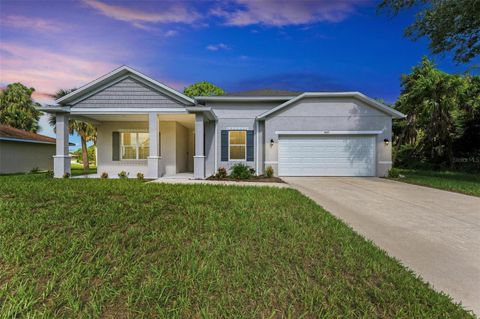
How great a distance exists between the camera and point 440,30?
10414mm

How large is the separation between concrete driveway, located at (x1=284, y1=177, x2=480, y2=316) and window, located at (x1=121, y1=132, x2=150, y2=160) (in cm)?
931

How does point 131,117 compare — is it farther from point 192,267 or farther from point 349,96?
point 349,96

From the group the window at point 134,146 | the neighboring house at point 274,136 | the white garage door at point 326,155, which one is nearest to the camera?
the neighboring house at point 274,136

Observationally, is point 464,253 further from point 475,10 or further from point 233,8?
point 475,10

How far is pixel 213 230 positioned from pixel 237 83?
22029 millimetres

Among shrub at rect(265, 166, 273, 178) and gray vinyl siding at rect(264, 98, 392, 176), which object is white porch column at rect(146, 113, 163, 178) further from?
gray vinyl siding at rect(264, 98, 392, 176)

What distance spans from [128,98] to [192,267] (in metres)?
9.85

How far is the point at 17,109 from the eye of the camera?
84.2 ft

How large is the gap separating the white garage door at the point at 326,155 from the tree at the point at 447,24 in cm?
571

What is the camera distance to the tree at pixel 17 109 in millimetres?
25172

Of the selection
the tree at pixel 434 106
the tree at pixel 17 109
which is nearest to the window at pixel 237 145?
the tree at pixel 434 106

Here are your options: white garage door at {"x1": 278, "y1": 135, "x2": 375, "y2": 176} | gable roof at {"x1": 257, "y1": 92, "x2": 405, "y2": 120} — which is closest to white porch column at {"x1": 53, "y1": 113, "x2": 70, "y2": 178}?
gable roof at {"x1": 257, "y1": 92, "x2": 405, "y2": 120}

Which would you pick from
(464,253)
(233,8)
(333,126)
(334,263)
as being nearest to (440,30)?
(333,126)

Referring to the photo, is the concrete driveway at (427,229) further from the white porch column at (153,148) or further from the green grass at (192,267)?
the white porch column at (153,148)
